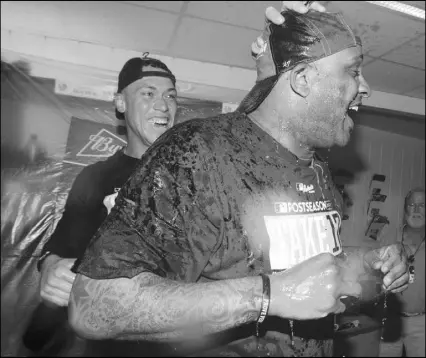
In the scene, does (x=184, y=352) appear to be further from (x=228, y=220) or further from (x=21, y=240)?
(x=21, y=240)

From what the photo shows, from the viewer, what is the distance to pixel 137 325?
96 cm

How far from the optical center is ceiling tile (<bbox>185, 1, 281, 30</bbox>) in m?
3.57

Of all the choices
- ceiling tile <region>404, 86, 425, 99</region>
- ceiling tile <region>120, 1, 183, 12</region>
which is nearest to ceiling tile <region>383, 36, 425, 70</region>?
ceiling tile <region>404, 86, 425, 99</region>

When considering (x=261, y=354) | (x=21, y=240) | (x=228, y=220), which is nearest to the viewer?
(x=228, y=220)

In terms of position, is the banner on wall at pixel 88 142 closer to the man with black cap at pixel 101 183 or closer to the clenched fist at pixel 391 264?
the man with black cap at pixel 101 183

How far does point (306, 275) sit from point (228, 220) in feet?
1.01

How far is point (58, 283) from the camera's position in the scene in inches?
68.9

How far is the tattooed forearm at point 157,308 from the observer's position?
3.13ft

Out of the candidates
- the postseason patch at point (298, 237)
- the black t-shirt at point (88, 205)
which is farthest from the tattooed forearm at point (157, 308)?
the black t-shirt at point (88, 205)

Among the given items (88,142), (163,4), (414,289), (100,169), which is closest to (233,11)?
(163,4)

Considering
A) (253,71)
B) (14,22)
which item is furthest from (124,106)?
(253,71)

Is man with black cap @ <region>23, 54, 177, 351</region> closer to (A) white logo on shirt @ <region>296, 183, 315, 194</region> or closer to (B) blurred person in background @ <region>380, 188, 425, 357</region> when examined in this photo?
(A) white logo on shirt @ <region>296, 183, 315, 194</region>

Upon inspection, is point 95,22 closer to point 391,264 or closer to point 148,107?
point 148,107

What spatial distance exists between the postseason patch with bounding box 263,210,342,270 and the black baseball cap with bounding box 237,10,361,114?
1.68 feet
